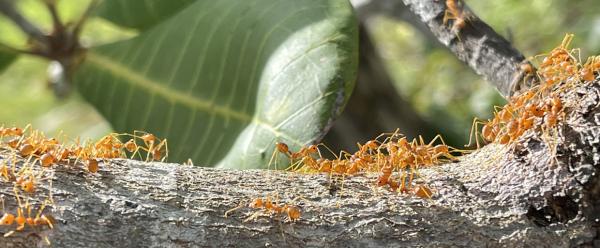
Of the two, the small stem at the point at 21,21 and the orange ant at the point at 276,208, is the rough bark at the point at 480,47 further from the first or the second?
the small stem at the point at 21,21

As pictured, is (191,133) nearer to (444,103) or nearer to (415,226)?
(415,226)

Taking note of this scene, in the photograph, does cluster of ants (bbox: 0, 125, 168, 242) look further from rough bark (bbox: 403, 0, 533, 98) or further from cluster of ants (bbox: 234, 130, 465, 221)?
rough bark (bbox: 403, 0, 533, 98)

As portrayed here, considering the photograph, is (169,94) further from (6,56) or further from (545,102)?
(545,102)

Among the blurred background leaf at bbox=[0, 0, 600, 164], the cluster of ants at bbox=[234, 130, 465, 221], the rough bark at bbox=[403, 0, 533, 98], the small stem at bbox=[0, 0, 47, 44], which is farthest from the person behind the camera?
the blurred background leaf at bbox=[0, 0, 600, 164]

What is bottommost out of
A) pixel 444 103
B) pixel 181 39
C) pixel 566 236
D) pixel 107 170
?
pixel 107 170

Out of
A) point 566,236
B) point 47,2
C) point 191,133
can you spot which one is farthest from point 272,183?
point 47,2

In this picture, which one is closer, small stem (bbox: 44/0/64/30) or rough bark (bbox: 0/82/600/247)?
A: rough bark (bbox: 0/82/600/247)

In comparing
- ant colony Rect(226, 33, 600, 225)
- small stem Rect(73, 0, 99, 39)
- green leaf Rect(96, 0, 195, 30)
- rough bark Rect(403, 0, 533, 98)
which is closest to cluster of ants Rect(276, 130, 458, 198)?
ant colony Rect(226, 33, 600, 225)
